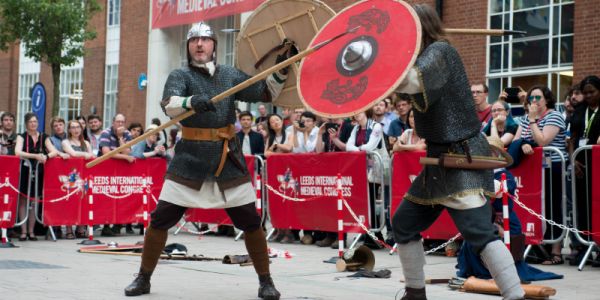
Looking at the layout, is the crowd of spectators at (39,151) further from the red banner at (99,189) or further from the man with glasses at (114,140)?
the red banner at (99,189)

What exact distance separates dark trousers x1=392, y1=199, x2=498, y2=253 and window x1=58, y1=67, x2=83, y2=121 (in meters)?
27.6

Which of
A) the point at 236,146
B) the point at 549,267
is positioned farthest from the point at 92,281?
the point at 549,267

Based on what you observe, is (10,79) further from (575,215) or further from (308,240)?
(575,215)

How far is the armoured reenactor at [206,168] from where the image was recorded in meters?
6.54

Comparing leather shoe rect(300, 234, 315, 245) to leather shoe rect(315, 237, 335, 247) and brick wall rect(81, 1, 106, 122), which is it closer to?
leather shoe rect(315, 237, 335, 247)

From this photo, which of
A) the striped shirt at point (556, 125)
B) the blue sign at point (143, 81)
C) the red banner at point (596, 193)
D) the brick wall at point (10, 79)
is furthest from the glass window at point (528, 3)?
the brick wall at point (10, 79)

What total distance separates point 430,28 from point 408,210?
3.80 feet

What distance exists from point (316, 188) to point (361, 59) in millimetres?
6250

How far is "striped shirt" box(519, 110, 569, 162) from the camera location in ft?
30.2

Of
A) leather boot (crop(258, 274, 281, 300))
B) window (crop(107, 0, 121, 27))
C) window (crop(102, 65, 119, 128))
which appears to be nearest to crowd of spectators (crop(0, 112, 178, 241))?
leather boot (crop(258, 274, 281, 300))

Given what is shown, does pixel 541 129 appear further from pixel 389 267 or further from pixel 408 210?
pixel 408 210

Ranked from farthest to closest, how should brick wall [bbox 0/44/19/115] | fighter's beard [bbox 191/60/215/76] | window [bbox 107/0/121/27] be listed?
brick wall [bbox 0/44/19/115] < window [bbox 107/0/121/27] < fighter's beard [bbox 191/60/215/76]

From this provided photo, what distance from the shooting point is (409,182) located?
1019 cm

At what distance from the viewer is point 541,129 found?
928 centimetres
